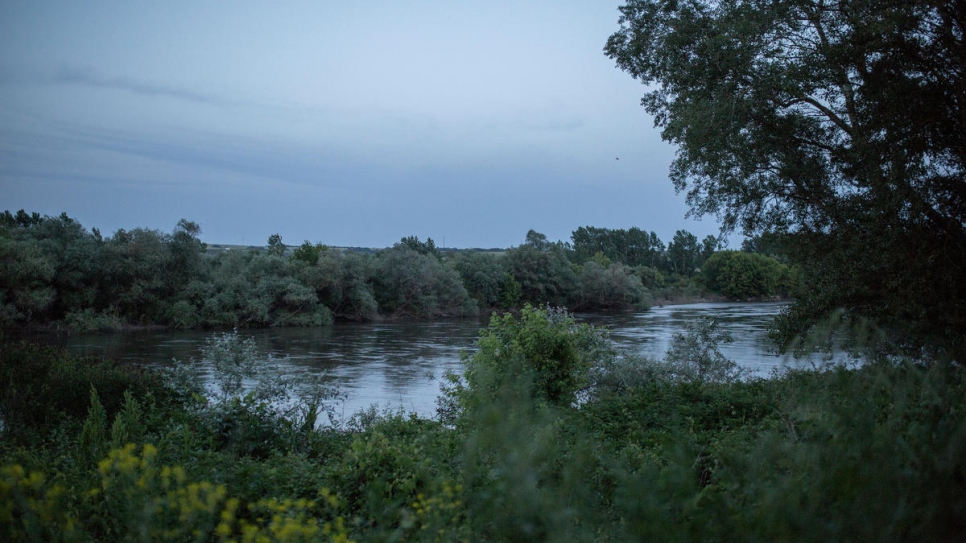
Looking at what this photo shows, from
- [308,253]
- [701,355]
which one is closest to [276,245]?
[308,253]

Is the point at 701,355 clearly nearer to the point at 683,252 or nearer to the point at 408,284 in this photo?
the point at 408,284

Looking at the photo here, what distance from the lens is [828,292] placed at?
1251 cm

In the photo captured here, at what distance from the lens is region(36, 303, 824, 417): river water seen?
19.9 m

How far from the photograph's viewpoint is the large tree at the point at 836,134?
34.2 ft

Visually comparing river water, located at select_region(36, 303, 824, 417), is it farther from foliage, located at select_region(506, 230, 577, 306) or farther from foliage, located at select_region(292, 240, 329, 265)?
foliage, located at select_region(506, 230, 577, 306)

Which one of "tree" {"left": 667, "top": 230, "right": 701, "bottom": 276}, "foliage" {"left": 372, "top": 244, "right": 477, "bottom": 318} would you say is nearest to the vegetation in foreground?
"foliage" {"left": 372, "top": 244, "right": 477, "bottom": 318}

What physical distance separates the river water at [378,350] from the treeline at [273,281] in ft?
8.84

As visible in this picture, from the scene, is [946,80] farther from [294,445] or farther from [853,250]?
[294,445]

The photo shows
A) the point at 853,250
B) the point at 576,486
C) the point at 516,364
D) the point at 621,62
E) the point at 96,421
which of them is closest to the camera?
the point at 576,486

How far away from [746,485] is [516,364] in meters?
7.96

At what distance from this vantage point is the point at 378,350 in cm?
3192

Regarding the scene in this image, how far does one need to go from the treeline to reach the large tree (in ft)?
23.3

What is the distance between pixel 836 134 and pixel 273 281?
Result: 39.6m

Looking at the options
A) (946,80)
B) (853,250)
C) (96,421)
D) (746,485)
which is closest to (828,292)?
(853,250)
